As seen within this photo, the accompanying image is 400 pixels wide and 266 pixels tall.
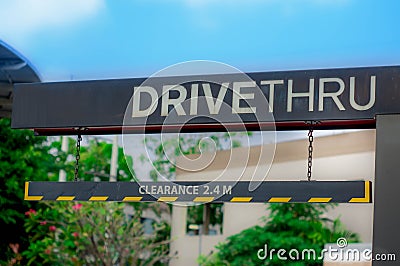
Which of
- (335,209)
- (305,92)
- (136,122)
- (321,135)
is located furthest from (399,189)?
(321,135)

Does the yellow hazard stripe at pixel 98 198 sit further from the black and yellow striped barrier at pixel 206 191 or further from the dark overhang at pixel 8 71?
the dark overhang at pixel 8 71

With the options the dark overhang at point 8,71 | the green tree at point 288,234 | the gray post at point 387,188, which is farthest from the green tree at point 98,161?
the gray post at point 387,188

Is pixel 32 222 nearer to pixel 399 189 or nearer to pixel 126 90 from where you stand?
pixel 126 90

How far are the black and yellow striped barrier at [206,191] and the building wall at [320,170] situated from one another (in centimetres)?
811

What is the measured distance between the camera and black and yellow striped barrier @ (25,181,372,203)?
4.46m

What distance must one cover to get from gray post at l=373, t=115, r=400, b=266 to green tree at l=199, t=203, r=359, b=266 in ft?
27.3

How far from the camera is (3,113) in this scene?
29.9 feet

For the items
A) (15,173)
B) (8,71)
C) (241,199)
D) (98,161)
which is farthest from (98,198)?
(98,161)

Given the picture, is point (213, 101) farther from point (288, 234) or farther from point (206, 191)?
point (288, 234)

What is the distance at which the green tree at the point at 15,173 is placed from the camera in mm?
12602

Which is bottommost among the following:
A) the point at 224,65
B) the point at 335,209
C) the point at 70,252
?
the point at 70,252

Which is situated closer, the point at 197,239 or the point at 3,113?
the point at 3,113

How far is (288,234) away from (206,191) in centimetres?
864

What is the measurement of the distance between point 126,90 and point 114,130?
0.96 ft
